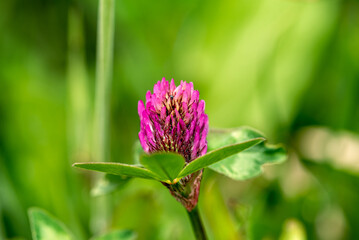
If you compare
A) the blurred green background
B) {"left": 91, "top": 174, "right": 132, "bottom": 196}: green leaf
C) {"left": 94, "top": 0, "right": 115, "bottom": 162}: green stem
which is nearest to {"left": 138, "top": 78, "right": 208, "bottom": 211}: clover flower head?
{"left": 91, "top": 174, "right": 132, "bottom": 196}: green leaf

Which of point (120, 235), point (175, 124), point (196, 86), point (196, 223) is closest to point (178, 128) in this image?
point (175, 124)

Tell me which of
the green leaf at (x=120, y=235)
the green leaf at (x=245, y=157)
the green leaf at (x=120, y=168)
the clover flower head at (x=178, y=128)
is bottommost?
the green leaf at (x=120, y=235)

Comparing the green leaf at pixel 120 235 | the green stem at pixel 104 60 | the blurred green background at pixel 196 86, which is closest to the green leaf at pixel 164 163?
the green leaf at pixel 120 235

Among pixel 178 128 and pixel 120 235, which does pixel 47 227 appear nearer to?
pixel 120 235

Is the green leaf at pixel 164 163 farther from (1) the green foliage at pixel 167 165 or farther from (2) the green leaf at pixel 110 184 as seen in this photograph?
(2) the green leaf at pixel 110 184

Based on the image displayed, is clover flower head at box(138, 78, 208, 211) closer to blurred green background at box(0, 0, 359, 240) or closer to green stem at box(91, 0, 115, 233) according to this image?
green stem at box(91, 0, 115, 233)

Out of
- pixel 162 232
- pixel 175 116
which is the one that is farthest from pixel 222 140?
pixel 162 232

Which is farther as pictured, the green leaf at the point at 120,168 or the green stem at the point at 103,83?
the green stem at the point at 103,83

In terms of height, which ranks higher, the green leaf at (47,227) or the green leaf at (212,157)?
the green leaf at (212,157)
